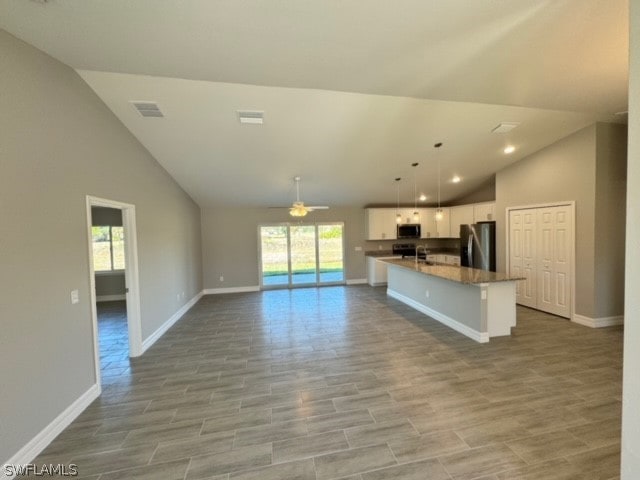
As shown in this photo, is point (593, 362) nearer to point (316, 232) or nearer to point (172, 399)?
point (172, 399)

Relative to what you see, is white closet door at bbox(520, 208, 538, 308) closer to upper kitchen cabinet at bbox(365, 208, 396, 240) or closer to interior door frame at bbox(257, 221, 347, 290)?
upper kitchen cabinet at bbox(365, 208, 396, 240)

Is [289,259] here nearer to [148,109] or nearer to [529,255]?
[148,109]

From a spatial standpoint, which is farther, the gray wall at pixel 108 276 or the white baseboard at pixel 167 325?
the gray wall at pixel 108 276

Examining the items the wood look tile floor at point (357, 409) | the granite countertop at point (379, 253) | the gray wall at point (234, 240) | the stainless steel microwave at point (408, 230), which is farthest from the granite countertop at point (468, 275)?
the gray wall at point (234, 240)

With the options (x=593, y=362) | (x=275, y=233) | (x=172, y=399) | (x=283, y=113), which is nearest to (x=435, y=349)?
(x=593, y=362)

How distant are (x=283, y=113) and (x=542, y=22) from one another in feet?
8.87

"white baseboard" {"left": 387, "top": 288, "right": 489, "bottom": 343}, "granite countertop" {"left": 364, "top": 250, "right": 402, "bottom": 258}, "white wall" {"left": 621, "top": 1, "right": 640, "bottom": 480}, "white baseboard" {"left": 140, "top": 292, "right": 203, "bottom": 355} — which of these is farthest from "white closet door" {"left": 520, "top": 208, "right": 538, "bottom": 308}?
"white baseboard" {"left": 140, "top": 292, "right": 203, "bottom": 355}

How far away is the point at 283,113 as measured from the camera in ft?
12.2

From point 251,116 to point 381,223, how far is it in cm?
539

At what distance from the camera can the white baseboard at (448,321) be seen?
3969 millimetres

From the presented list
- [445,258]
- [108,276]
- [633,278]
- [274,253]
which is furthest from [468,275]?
[108,276]

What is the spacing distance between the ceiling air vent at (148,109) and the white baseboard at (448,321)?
5.21 meters

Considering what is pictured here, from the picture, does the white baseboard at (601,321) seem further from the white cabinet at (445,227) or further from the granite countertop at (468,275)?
the white cabinet at (445,227)

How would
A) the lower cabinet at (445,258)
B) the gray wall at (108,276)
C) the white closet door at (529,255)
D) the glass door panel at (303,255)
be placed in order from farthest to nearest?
the glass door panel at (303,255) < the lower cabinet at (445,258) < the gray wall at (108,276) < the white closet door at (529,255)
